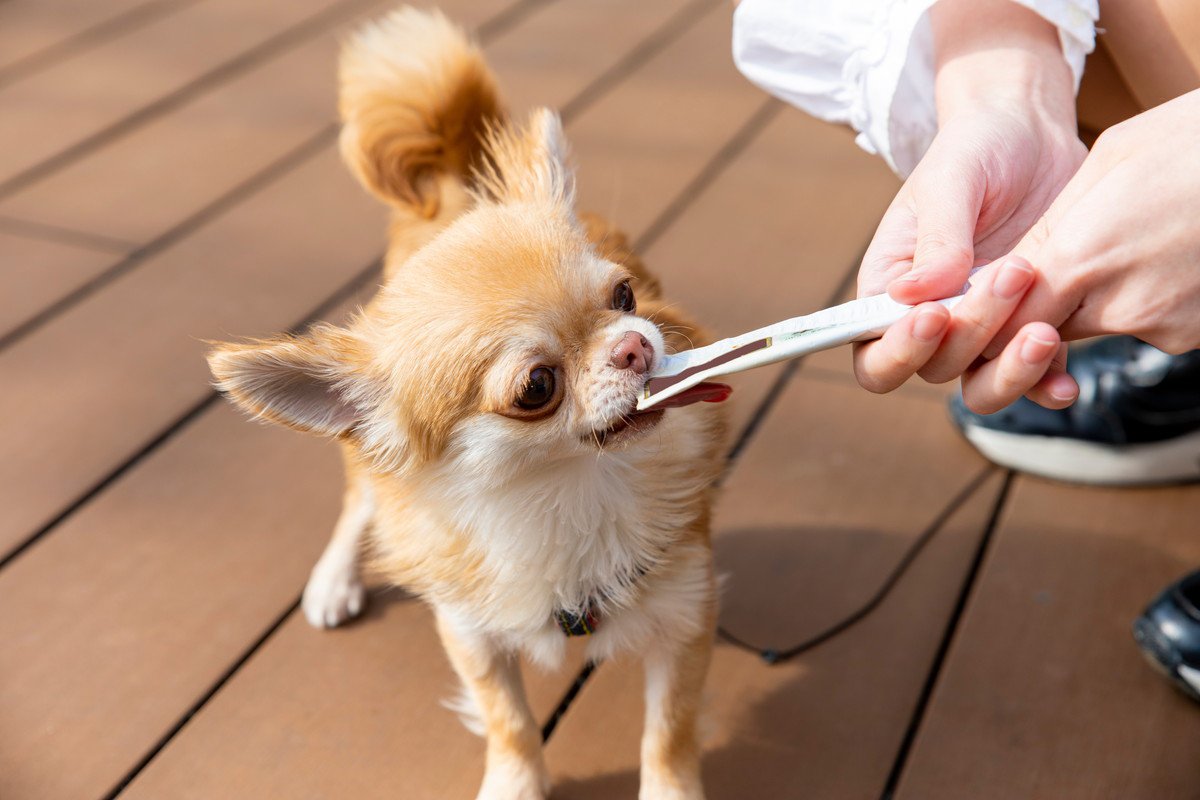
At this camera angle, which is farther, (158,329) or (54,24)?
(54,24)

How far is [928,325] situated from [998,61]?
56 cm

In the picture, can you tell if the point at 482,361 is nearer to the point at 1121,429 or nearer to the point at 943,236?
the point at 943,236

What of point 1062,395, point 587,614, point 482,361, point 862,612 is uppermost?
point 482,361

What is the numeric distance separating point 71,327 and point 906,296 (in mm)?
1756

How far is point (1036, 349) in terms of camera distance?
3.38ft

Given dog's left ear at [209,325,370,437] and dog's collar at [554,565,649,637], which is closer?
dog's left ear at [209,325,370,437]

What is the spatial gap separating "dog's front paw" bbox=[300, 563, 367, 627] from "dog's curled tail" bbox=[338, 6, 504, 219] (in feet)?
1.84

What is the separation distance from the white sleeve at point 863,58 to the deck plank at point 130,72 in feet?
6.12

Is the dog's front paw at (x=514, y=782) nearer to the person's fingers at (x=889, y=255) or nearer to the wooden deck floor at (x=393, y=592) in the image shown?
the wooden deck floor at (x=393, y=592)

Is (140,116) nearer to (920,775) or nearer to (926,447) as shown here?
(926,447)

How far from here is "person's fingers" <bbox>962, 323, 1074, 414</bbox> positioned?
1.03 m

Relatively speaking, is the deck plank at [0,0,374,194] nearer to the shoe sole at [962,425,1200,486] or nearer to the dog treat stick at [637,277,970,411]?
the dog treat stick at [637,277,970,411]

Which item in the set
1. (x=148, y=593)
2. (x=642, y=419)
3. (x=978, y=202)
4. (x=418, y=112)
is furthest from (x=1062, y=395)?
(x=148, y=593)

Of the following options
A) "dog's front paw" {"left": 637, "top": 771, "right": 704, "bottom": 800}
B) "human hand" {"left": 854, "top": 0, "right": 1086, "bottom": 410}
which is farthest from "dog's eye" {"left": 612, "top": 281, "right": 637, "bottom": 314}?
"dog's front paw" {"left": 637, "top": 771, "right": 704, "bottom": 800}
